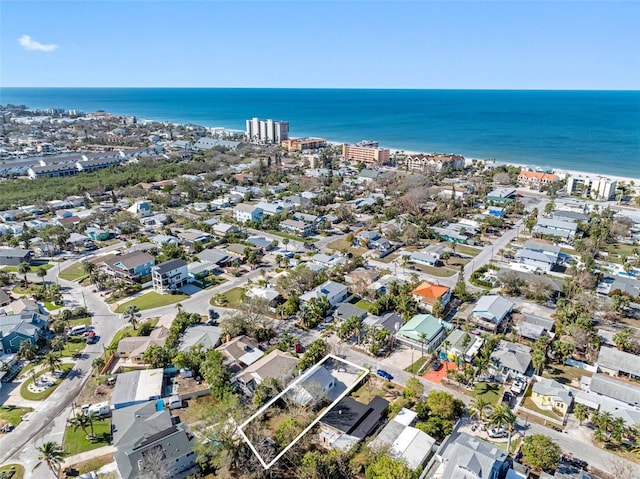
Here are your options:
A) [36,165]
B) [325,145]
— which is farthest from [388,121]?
[36,165]

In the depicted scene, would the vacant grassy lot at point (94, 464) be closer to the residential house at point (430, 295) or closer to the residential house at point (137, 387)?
the residential house at point (137, 387)

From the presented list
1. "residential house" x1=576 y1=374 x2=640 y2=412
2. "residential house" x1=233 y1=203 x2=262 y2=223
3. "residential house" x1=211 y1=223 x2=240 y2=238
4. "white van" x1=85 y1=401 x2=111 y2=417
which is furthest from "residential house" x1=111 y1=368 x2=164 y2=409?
"residential house" x1=233 y1=203 x2=262 y2=223

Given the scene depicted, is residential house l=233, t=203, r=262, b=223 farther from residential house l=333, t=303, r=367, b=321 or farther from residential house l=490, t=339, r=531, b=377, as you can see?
residential house l=490, t=339, r=531, b=377

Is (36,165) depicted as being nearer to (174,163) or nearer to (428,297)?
(174,163)

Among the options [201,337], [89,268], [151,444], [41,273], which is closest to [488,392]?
[151,444]

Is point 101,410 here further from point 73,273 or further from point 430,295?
point 430,295

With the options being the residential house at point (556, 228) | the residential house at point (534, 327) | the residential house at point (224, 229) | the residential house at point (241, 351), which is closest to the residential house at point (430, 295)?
the residential house at point (534, 327)

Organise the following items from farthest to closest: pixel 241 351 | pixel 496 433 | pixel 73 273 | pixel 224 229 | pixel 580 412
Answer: pixel 224 229 → pixel 73 273 → pixel 241 351 → pixel 580 412 → pixel 496 433

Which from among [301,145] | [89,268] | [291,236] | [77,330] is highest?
[301,145]
